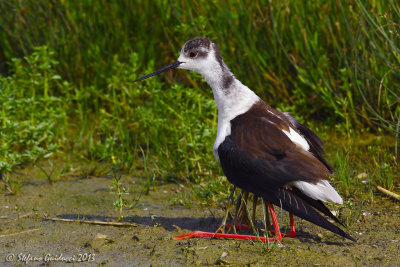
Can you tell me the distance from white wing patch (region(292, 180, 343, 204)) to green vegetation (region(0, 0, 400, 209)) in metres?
0.83

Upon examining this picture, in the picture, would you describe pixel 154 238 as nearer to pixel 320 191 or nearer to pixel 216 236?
pixel 216 236

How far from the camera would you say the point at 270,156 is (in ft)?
11.6

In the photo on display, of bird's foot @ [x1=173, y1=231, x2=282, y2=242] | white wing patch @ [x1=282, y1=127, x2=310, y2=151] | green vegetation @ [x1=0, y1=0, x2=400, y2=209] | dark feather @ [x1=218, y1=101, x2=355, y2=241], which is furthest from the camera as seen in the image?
green vegetation @ [x1=0, y1=0, x2=400, y2=209]

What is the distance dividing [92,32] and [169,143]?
1.78 metres

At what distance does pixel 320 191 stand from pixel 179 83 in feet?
7.56

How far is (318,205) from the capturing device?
11.5ft

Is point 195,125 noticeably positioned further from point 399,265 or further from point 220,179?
point 399,265

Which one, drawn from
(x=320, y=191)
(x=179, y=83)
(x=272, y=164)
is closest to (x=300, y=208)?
(x=320, y=191)

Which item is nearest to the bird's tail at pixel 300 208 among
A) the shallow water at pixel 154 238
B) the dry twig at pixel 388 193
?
the shallow water at pixel 154 238

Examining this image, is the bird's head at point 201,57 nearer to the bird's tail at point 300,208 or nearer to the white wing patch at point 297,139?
the white wing patch at point 297,139

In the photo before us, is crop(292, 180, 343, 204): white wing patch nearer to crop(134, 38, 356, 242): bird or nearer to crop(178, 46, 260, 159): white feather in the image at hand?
crop(134, 38, 356, 242): bird

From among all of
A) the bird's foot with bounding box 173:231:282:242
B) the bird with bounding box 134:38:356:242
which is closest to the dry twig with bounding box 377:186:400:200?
the bird with bounding box 134:38:356:242

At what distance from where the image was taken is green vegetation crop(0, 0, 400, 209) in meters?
4.73

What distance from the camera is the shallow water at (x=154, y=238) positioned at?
3.35 meters
